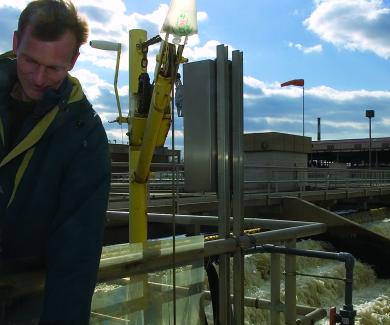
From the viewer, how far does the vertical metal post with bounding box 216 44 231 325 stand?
2.73 meters

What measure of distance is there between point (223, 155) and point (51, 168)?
1.38 meters

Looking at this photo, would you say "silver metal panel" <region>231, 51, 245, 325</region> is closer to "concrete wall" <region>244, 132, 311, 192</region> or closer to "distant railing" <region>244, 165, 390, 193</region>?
"distant railing" <region>244, 165, 390, 193</region>

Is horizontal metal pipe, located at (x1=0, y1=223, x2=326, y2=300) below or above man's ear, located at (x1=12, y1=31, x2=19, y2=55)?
below

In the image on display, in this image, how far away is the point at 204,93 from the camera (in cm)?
278

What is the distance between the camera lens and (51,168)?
1480 mm

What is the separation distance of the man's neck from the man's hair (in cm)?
16

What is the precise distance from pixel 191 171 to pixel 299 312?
1.39m

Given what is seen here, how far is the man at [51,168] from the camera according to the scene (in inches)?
56.8

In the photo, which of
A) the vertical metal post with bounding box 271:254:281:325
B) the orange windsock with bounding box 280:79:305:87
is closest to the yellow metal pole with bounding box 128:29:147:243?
the vertical metal post with bounding box 271:254:281:325

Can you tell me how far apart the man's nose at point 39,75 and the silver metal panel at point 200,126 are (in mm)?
1356

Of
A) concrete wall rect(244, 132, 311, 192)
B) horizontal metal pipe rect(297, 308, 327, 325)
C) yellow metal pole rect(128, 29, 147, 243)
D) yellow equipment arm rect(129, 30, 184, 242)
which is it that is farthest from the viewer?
concrete wall rect(244, 132, 311, 192)

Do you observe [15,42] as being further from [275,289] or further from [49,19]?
[275,289]

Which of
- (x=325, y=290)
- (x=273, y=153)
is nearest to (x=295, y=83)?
(x=273, y=153)

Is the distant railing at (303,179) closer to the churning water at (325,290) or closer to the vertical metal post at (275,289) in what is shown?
the churning water at (325,290)
